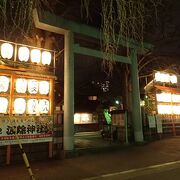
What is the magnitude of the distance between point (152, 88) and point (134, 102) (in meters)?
4.98

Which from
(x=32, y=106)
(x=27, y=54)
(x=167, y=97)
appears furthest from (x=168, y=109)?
(x=27, y=54)

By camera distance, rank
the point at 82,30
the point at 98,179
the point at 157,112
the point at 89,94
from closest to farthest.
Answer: the point at 98,179 → the point at 82,30 → the point at 157,112 → the point at 89,94

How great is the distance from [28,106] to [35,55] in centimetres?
269

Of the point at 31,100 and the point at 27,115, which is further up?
the point at 31,100

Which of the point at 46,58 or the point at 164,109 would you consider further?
the point at 164,109

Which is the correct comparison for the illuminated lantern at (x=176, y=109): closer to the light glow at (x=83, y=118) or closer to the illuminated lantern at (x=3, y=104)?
the light glow at (x=83, y=118)

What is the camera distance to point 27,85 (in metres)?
11.0

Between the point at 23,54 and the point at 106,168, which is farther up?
the point at 23,54

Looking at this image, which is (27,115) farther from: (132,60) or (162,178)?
(132,60)

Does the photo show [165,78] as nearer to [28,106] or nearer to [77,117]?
[77,117]

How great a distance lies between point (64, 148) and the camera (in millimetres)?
11688

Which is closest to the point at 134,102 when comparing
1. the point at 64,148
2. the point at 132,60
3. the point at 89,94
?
the point at 132,60

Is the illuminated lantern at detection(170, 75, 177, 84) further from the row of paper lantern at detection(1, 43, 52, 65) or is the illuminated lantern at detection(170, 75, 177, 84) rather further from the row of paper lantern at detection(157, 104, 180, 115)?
the row of paper lantern at detection(1, 43, 52, 65)

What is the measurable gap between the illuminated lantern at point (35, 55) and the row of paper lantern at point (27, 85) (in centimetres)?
112
